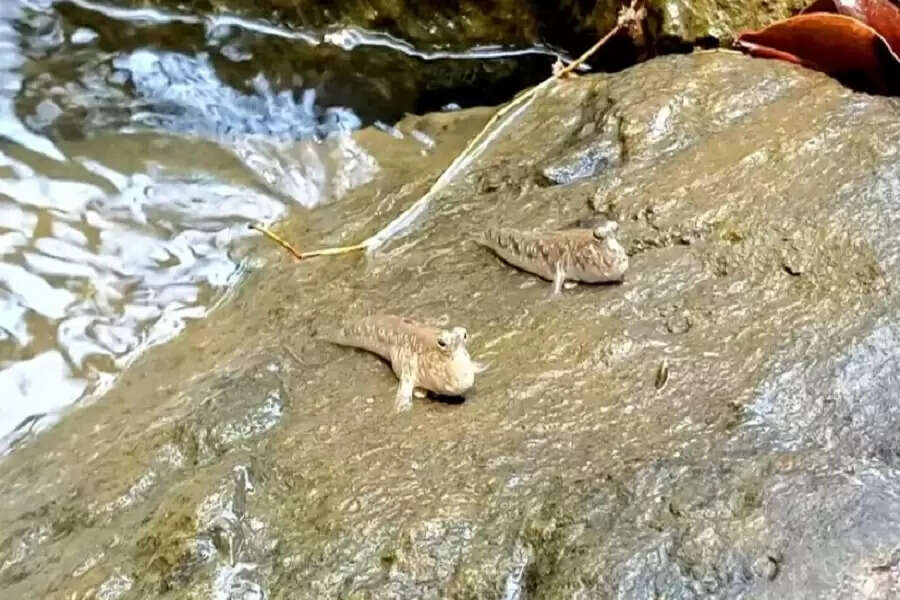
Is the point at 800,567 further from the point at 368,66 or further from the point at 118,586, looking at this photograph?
the point at 368,66

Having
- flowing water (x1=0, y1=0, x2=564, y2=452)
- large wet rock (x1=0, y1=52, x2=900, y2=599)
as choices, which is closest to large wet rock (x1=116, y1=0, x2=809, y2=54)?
flowing water (x1=0, y1=0, x2=564, y2=452)

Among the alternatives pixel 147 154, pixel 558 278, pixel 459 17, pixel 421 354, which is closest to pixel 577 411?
pixel 421 354

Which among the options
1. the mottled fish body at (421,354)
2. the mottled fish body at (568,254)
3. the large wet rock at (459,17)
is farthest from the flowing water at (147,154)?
the mottled fish body at (568,254)

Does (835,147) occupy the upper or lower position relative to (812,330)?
upper

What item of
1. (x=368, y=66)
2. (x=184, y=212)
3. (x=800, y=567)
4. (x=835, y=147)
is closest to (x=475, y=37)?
(x=368, y=66)

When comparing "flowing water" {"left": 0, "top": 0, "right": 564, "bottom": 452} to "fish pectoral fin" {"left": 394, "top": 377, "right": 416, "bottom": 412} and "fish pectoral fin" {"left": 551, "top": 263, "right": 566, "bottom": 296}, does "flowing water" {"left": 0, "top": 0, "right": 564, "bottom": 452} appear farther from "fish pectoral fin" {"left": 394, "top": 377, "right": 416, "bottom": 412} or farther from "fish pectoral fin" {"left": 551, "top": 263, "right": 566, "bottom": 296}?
"fish pectoral fin" {"left": 551, "top": 263, "right": 566, "bottom": 296}

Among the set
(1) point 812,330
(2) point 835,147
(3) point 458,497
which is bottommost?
(3) point 458,497

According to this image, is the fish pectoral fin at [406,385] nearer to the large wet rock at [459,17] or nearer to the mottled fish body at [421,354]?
the mottled fish body at [421,354]
